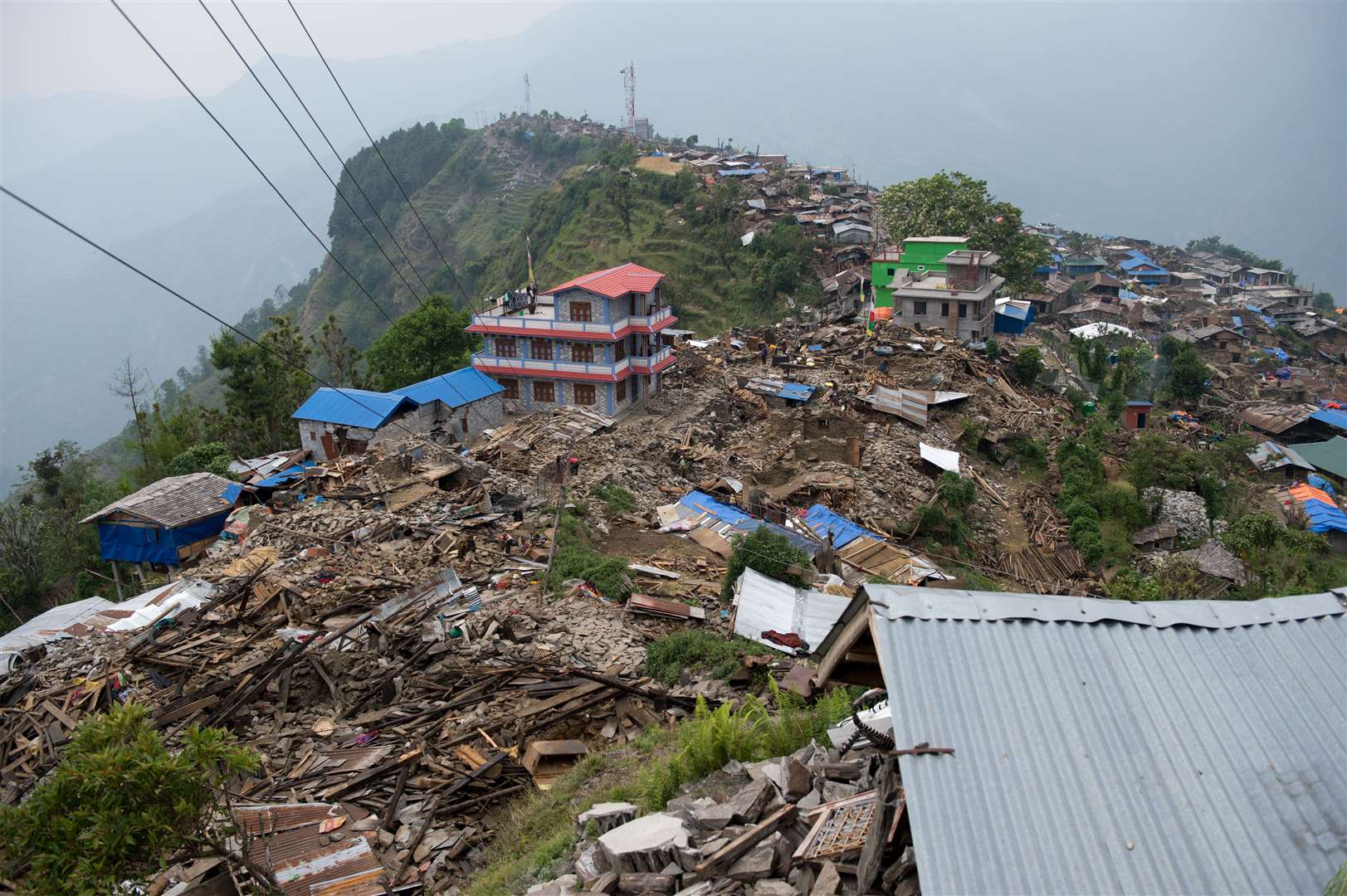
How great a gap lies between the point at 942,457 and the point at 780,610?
43.7ft

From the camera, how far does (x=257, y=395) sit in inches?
1276

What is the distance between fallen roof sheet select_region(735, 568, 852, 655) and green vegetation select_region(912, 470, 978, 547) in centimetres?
793

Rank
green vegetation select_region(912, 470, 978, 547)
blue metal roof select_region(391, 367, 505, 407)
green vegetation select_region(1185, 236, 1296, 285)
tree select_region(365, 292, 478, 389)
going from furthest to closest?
green vegetation select_region(1185, 236, 1296, 285), tree select_region(365, 292, 478, 389), blue metal roof select_region(391, 367, 505, 407), green vegetation select_region(912, 470, 978, 547)

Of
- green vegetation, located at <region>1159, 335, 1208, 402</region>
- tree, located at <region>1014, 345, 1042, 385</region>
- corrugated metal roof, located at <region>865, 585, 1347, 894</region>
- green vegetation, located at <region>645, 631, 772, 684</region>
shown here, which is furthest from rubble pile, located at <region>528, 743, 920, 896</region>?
green vegetation, located at <region>1159, 335, 1208, 402</region>

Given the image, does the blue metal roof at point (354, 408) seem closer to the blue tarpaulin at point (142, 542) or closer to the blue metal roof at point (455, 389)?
the blue metal roof at point (455, 389)

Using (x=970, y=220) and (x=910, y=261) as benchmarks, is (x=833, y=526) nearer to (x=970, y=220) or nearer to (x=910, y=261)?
(x=910, y=261)

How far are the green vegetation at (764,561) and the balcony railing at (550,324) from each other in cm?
1467

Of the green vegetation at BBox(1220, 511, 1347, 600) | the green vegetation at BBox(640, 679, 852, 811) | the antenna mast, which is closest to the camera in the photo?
the green vegetation at BBox(640, 679, 852, 811)

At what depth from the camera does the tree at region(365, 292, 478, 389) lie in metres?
35.4

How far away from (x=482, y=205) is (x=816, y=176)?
3480cm

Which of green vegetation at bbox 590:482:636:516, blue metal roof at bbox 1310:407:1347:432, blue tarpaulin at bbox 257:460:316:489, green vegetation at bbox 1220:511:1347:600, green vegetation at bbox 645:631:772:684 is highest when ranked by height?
green vegetation at bbox 645:631:772:684

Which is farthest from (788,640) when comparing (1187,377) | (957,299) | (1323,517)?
(1187,377)

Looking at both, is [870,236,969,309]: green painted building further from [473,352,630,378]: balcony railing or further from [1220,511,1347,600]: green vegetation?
[1220,511,1347,600]: green vegetation

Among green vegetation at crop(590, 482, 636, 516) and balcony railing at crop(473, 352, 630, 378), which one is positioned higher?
balcony railing at crop(473, 352, 630, 378)
